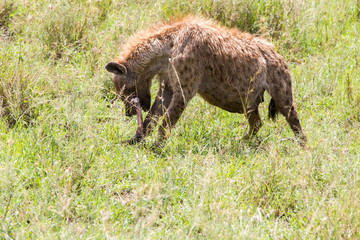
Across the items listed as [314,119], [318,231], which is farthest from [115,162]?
[314,119]

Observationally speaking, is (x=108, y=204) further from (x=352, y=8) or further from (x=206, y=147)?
(x=352, y=8)

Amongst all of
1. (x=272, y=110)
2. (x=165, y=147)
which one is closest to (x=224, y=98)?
(x=272, y=110)

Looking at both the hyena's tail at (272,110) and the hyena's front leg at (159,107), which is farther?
the hyena's tail at (272,110)

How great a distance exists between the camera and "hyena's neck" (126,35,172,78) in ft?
15.6

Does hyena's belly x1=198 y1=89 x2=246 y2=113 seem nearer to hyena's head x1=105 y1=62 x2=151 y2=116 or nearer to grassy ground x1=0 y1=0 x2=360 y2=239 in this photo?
grassy ground x1=0 y1=0 x2=360 y2=239

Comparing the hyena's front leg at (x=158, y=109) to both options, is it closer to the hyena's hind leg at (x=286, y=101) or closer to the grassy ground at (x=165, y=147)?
the grassy ground at (x=165, y=147)

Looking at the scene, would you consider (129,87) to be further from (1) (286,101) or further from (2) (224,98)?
(1) (286,101)

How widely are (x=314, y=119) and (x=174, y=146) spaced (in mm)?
1751

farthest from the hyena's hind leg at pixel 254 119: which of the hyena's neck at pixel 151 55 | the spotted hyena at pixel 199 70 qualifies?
the hyena's neck at pixel 151 55

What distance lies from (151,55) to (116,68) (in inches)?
12.7

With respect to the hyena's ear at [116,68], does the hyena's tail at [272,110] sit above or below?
below

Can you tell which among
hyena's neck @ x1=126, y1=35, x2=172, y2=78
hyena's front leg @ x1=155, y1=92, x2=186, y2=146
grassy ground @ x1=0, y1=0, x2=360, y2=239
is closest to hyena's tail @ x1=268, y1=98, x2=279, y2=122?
grassy ground @ x1=0, y1=0, x2=360, y2=239

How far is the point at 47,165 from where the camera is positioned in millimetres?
3842

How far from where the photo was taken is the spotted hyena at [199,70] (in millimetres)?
4621
